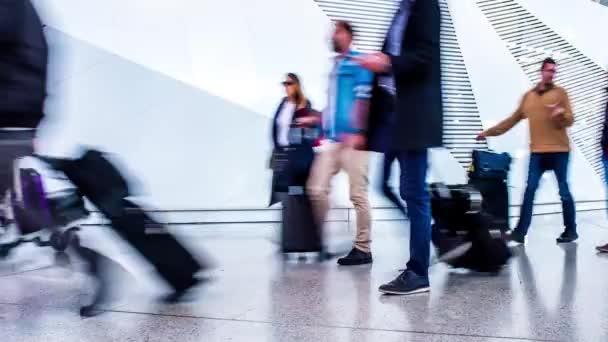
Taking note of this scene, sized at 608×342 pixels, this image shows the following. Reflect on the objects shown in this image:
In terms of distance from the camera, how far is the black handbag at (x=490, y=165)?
510 centimetres

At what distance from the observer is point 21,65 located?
2354mm

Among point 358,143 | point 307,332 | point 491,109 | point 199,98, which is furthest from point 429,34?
point 491,109

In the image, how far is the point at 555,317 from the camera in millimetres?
2873

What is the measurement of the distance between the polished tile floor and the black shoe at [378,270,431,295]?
0.06 m

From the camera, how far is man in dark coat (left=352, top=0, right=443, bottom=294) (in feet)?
10.5

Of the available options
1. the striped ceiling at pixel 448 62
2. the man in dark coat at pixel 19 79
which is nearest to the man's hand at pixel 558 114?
the striped ceiling at pixel 448 62

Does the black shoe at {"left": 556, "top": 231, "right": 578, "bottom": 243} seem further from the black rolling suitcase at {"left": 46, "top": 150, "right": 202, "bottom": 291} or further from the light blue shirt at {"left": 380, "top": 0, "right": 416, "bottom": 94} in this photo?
the black rolling suitcase at {"left": 46, "top": 150, "right": 202, "bottom": 291}

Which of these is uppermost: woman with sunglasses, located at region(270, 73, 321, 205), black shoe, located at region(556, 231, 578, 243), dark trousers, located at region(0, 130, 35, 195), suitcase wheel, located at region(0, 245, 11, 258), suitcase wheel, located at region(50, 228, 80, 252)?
dark trousers, located at region(0, 130, 35, 195)

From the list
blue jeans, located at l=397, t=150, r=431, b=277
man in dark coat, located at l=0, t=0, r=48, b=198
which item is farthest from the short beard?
man in dark coat, located at l=0, t=0, r=48, b=198

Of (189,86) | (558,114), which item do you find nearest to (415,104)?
(558,114)

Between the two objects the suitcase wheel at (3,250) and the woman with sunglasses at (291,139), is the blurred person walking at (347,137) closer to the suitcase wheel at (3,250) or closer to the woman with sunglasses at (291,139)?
the woman with sunglasses at (291,139)

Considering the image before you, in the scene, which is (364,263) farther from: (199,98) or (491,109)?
(491,109)

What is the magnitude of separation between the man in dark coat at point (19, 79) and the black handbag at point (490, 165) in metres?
3.62

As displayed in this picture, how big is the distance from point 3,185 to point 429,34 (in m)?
2.12
